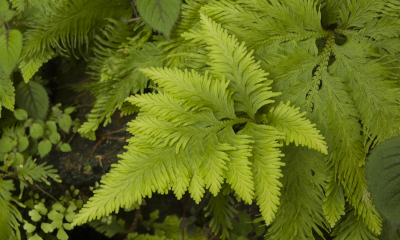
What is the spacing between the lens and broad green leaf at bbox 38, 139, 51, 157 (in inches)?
73.0

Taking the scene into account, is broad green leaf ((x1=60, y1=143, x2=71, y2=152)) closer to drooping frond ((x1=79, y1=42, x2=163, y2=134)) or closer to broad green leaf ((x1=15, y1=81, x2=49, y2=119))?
broad green leaf ((x1=15, y1=81, x2=49, y2=119))

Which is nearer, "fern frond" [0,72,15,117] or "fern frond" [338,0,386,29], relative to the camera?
"fern frond" [338,0,386,29]

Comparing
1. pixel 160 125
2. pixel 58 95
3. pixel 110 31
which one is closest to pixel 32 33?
pixel 110 31

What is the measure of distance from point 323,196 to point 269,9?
92 centimetres

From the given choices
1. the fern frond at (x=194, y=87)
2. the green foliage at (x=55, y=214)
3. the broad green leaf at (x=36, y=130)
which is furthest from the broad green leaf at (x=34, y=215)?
the fern frond at (x=194, y=87)

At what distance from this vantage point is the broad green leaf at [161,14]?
1328 millimetres

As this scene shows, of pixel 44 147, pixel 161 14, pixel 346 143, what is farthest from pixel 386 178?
pixel 44 147

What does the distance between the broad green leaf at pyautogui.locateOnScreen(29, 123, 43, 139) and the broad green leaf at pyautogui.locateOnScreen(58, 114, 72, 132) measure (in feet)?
0.39

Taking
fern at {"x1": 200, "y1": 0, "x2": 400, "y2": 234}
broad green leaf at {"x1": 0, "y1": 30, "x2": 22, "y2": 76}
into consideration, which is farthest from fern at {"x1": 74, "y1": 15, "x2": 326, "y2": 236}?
broad green leaf at {"x1": 0, "y1": 30, "x2": 22, "y2": 76}

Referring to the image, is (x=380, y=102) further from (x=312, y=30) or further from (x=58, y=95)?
(x=58, y=95)

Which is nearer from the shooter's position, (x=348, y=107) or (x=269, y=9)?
(x=348, y=107)

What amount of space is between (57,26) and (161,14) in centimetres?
73

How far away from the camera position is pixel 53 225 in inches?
71.2

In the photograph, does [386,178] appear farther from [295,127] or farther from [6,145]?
[6,145]
